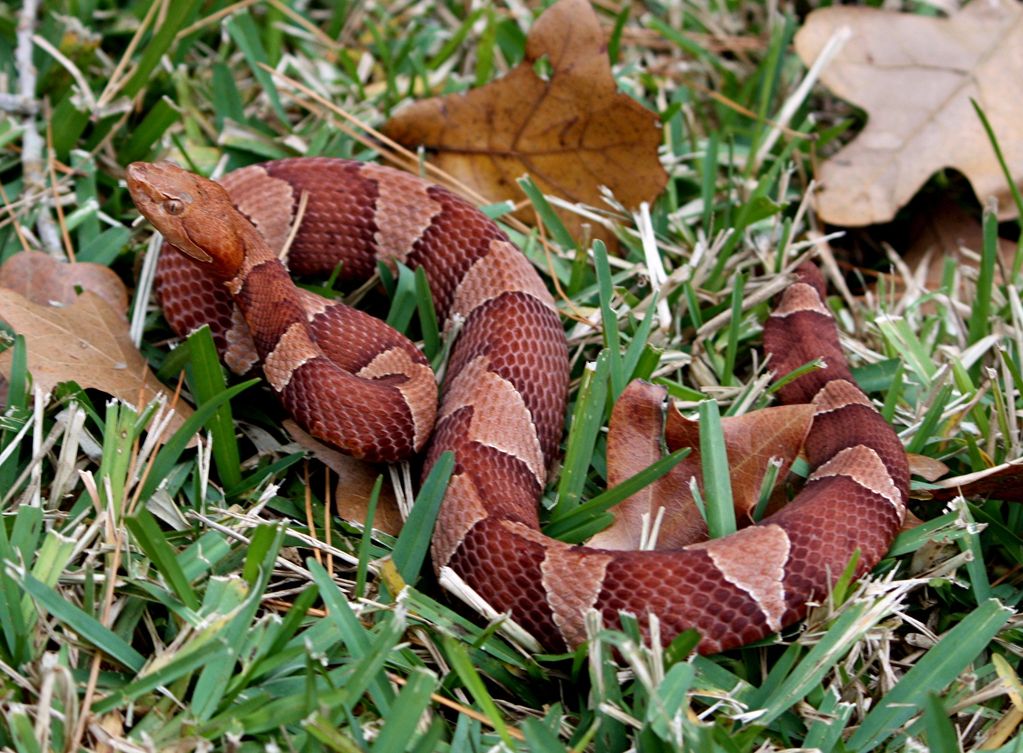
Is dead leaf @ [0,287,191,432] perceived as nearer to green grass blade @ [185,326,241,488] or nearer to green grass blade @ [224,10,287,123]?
green grass blade @ [185,326,241,488]

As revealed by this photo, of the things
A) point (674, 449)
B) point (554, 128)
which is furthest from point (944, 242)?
A: point (674, 449)

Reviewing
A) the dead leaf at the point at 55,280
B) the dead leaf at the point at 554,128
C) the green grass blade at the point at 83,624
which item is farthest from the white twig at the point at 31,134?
the green grass blade at the point at 83,624

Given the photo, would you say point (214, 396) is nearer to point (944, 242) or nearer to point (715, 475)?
point (715, 475)

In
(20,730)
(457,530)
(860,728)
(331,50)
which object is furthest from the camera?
(331,50)

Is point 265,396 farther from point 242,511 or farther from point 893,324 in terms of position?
point 893,324

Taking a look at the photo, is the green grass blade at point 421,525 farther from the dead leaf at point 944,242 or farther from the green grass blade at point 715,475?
the dead leaf at point 944,242

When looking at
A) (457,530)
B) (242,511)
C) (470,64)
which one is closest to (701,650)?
(457,530)

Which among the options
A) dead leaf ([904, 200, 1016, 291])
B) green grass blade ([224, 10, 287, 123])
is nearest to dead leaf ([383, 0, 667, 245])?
green grass blade ([224, 10, 287, 123])
